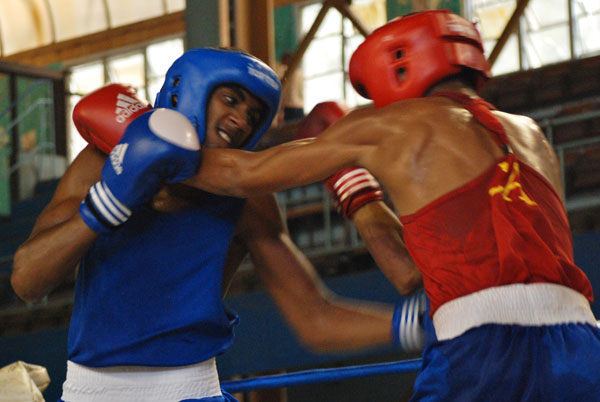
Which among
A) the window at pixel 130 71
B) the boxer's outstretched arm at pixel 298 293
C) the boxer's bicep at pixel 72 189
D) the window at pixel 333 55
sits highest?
the boxer's bicep at pixel 72 189

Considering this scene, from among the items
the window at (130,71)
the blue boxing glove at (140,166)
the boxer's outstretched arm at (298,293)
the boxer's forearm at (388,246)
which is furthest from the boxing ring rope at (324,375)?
the window at (130,71)

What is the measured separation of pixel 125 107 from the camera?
2.56 metres

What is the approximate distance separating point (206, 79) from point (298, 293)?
2.16ft

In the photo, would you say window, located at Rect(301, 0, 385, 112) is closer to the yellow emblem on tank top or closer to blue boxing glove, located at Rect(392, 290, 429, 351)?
blue boxing glove, located at Rect(392, 290, 429, 351)

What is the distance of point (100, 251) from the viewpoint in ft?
8.06

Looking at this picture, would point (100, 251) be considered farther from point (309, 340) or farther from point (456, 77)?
point (456, 77)

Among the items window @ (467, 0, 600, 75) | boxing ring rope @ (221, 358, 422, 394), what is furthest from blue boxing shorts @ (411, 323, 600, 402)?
window @ (467, 0, 600, 75)

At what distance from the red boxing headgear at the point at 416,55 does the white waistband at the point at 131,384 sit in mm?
855

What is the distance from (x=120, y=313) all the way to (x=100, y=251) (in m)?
0.18

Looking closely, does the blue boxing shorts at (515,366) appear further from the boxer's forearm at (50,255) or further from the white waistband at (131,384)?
the boxer's forearm at (50,255)

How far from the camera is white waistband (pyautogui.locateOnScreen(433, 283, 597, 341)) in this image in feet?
6.40

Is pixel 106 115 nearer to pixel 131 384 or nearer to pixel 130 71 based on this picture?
pixel 131 384

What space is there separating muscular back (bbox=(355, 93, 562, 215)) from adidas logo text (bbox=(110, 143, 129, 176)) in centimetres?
57

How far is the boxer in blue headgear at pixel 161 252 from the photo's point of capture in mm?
2246
